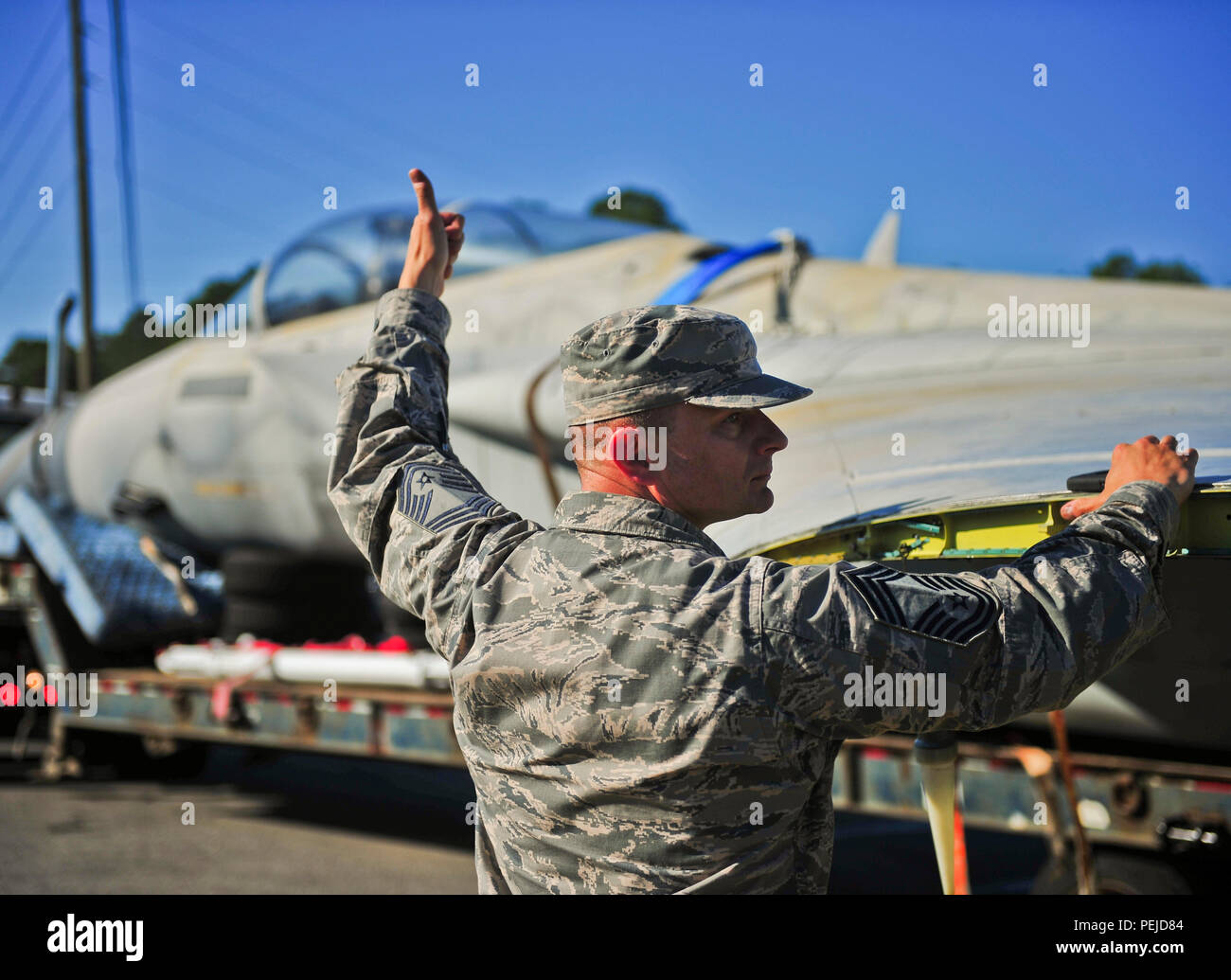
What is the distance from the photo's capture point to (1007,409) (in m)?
3.28

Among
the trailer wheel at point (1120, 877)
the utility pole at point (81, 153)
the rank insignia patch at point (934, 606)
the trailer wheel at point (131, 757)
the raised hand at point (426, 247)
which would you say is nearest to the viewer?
the rank insignia patch at point (934, 606)

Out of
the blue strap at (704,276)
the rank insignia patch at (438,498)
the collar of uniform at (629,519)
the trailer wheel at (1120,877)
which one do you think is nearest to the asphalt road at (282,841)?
the trailer wheel at (1120,877)

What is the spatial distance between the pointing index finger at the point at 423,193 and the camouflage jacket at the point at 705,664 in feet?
3.12

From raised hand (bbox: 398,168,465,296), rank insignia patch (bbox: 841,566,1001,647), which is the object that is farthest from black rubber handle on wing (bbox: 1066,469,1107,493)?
raised hand (bbox: 398,168,465,296)

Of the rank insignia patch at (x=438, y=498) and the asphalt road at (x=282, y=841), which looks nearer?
the rank insignia patch at (x=438, y=498)

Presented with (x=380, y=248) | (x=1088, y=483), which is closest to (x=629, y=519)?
(x=1088, y=483)

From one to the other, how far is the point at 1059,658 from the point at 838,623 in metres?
0.35

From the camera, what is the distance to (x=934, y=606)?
1.72 m

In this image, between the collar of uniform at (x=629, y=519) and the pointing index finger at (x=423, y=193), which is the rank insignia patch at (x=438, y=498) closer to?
the collar of uniform at (x=629, y=519)

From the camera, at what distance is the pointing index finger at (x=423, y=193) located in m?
2.63

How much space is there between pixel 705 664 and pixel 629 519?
1.00 feet

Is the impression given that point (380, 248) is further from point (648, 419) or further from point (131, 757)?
point (648, 419)
